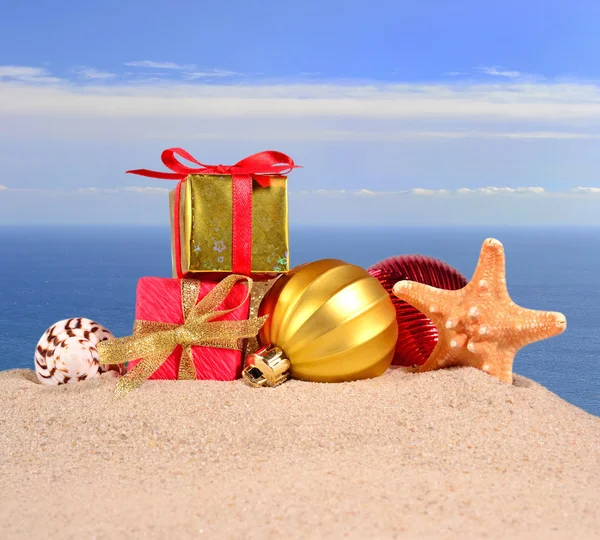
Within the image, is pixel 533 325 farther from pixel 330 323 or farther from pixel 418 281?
pixel 330 323

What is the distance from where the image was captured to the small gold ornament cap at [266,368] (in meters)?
3.97

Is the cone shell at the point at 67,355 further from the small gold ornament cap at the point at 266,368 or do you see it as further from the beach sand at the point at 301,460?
the small gold ornament cap at the point at 266,368

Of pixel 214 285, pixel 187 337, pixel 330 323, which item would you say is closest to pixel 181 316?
pixel 187 337

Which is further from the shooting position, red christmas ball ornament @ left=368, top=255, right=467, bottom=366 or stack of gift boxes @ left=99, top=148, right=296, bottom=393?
red christmas ball ornament @ left=368, top=255, right=467, bottom=366

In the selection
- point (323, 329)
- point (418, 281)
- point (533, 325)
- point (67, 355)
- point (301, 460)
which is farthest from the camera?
point (418, 281)

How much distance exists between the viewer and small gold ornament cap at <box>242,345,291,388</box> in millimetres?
3975

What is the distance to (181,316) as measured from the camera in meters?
4.21

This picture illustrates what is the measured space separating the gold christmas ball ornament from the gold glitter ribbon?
0.53ft

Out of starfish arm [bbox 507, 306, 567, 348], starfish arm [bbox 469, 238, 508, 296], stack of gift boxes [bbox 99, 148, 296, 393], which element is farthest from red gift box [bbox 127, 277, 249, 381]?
starfish arm [bbox 507, 306, 567, 348]

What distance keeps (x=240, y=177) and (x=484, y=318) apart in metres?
1.52

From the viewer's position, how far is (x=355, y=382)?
13.4 feet

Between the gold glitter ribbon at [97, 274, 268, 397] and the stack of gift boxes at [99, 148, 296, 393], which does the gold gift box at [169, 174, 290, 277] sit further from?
the gold glitter ribbon at [97, 274, 268, 397]

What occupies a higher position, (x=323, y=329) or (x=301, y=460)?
(x=323, y=329)

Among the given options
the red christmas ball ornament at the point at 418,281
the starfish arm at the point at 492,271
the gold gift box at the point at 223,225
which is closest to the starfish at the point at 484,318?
the starfish arm at the point at 492,271
